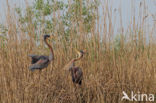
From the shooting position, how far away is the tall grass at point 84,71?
2248 mm

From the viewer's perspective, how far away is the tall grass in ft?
7.38

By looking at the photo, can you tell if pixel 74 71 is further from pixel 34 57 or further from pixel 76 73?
pixel 34 57

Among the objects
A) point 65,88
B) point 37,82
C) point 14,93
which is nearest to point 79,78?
point 65,88

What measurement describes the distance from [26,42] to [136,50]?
1.27m

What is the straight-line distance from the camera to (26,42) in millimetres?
2557

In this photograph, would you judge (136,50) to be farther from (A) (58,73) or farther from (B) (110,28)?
(A) (58,73)

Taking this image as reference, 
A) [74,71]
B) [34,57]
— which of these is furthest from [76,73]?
[34,57]

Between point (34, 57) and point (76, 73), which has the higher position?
point (34, 57)

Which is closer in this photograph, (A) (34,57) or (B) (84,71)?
(A) (34,57)

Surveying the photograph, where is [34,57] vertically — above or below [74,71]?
above

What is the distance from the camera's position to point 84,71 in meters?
2.43

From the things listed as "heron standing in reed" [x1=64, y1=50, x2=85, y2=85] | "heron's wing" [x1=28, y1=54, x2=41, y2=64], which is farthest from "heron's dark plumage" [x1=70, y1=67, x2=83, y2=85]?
"heron's wing" [x1=28, y1=54, x2=41, y2=64]

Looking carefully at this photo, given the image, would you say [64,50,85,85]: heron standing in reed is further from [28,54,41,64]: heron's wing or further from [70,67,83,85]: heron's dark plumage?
[28,54,41,64]: heron's wing

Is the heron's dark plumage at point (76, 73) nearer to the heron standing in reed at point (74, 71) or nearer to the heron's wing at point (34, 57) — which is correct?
the heron standing in reed at point (74, 71)
